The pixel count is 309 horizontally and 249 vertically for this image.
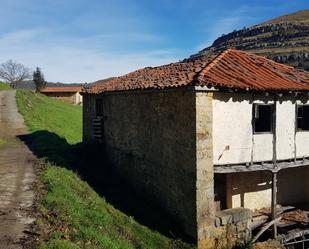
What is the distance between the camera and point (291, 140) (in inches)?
579

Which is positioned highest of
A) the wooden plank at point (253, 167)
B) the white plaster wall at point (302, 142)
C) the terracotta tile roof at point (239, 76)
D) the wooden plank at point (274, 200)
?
the terracotta tile roof at point (239, 76)

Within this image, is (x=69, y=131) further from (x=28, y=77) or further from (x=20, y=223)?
(x=28, y=77)

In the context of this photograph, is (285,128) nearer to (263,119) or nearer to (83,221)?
(263,119)

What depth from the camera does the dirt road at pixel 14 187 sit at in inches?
373

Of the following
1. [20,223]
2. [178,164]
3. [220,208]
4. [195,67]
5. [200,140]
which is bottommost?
[220,208]

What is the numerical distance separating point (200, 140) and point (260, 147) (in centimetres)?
268

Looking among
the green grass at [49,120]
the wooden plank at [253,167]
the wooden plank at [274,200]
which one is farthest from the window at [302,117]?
the green grass at [49,120]

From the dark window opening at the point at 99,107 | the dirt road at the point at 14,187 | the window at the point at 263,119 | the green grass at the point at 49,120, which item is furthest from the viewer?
the green grass at the point at 49,120

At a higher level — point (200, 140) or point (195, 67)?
point (195, 67)

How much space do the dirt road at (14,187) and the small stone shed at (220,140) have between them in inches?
200

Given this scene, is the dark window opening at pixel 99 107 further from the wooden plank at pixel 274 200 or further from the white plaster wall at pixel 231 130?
the wooden plank at pixel 274 200

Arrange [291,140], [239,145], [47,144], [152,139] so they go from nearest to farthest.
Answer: [239,145], [291,140], [152,139], [47,144]

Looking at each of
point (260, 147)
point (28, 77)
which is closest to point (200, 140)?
point (260, 147)

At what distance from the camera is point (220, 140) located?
13.2 metres
